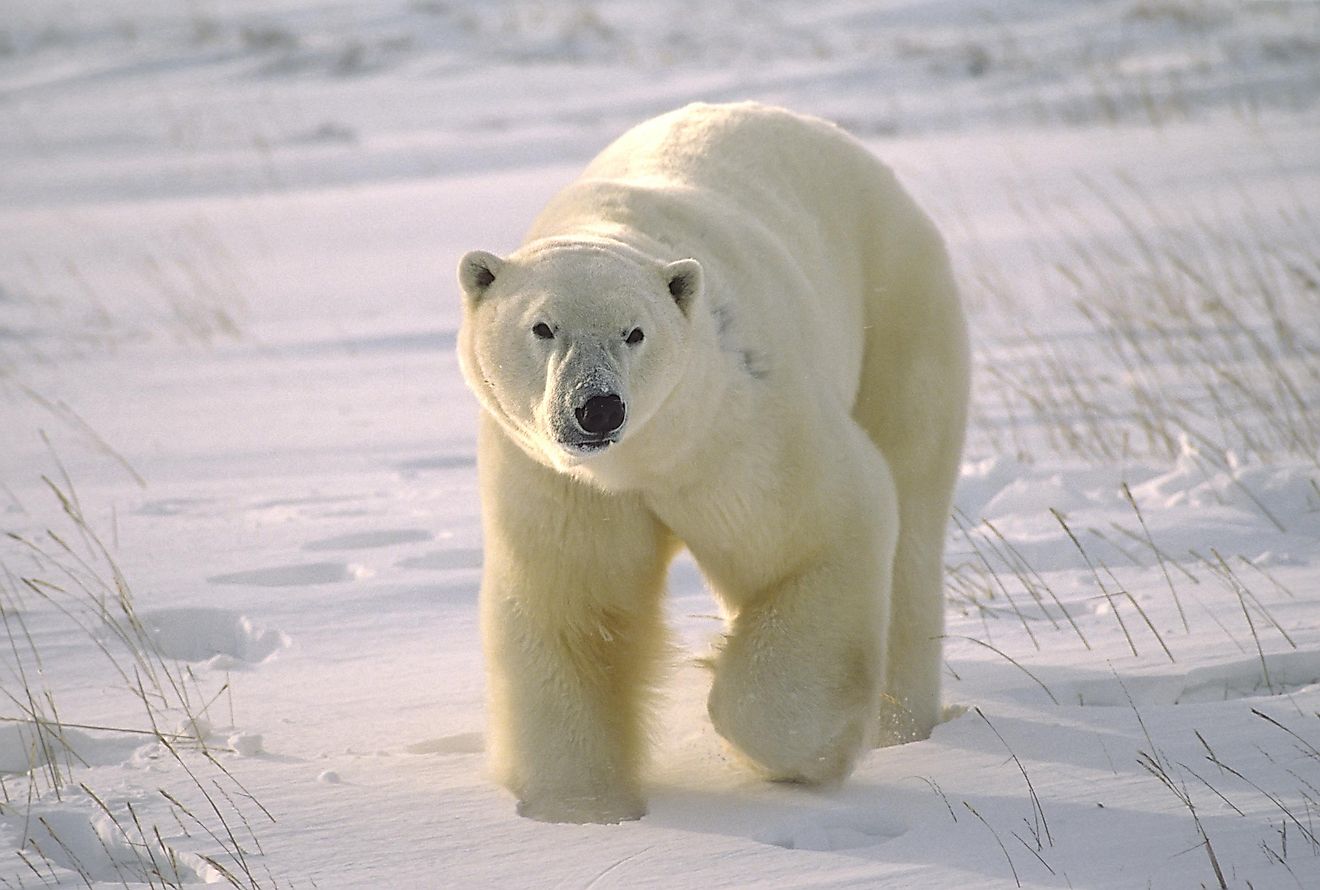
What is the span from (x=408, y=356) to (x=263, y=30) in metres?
20.0

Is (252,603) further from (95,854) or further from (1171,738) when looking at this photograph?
(1171,738)

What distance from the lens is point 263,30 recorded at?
26.6 metres

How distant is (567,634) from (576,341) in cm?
71

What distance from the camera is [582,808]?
120 inches

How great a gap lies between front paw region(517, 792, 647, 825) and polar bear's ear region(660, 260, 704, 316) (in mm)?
1008

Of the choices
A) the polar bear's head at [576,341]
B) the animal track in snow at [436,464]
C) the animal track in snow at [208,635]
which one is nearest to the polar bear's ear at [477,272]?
the polar bear's head at [576,341]

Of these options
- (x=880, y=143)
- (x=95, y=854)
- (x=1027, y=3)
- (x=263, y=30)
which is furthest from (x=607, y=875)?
(x=263, y=30)

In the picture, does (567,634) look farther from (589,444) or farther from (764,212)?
(764,212)

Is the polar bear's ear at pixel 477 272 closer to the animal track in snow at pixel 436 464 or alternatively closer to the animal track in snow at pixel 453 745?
the animal track in snow at pixel 453 745

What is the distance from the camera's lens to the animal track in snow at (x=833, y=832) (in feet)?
9.08

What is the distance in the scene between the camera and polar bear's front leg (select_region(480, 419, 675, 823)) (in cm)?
304

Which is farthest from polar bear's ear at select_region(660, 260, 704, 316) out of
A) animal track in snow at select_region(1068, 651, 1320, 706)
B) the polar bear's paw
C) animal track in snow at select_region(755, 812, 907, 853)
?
animal track in snow at select_region(1068, 651, 1320, 706)

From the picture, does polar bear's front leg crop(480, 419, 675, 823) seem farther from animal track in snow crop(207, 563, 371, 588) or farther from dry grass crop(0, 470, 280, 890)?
animal track in snow crop(207, 563, 371, 588)

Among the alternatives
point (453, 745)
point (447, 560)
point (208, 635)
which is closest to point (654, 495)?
point (453, 745)
